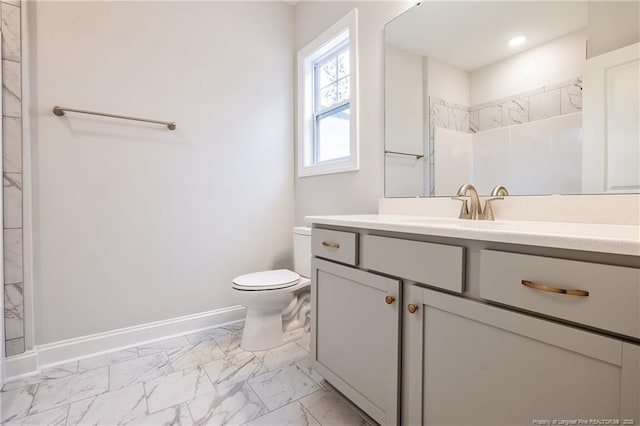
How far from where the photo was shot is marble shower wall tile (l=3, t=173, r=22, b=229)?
4.98 feet

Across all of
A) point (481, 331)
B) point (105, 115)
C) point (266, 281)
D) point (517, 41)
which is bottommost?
point (266, 281)

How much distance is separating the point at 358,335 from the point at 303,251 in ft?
3.35

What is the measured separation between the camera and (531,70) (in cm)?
121

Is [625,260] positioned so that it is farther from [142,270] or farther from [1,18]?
[1,18]

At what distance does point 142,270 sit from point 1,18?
150 centimetres

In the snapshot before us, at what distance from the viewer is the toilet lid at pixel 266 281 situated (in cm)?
178

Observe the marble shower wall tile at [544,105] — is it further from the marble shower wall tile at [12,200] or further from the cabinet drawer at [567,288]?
the marble shower wall tile at [12,200]

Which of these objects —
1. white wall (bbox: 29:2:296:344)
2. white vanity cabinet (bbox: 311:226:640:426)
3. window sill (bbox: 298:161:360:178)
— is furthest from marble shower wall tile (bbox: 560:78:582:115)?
window sill (bbox: 298:161:360:178)

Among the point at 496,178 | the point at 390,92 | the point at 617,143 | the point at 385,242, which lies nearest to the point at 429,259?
the point at 385,242

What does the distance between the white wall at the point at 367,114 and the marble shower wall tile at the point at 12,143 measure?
177 centimetres

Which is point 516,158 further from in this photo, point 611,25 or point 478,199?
point 611,25

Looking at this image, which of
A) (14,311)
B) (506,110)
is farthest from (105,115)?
(506,110)

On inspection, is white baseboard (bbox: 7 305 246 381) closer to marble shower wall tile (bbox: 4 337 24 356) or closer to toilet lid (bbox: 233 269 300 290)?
marble shower wall tile (bbox: 4 337 24 356)

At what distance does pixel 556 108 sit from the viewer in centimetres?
113
